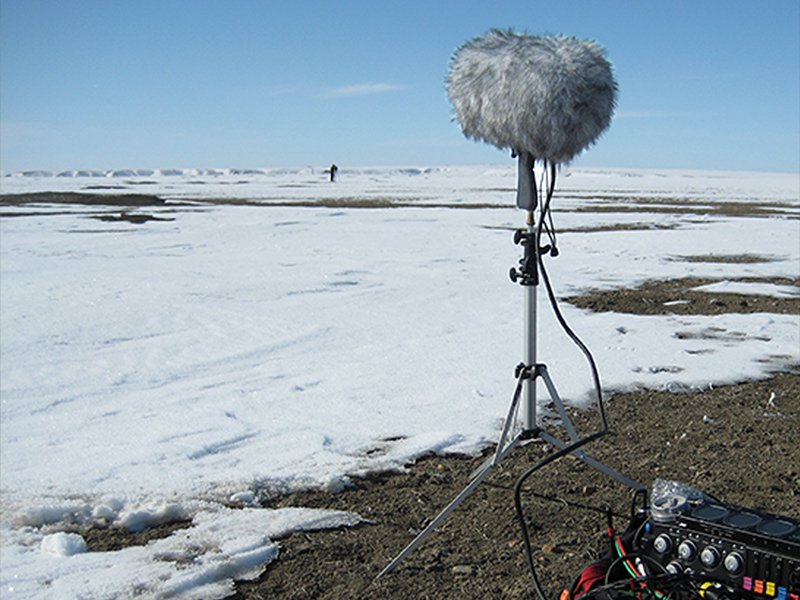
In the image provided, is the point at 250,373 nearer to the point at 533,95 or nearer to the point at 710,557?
the point at 533,95

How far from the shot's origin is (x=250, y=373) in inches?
229

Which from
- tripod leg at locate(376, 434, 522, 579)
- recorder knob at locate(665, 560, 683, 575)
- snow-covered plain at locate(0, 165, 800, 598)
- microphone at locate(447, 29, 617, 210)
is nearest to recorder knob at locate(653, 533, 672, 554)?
recorder knob at locate(665, 560, 683, 575)

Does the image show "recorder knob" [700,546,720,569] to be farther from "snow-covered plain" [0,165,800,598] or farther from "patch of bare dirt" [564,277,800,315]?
"patch of bare dirt" [564,277,800,315]

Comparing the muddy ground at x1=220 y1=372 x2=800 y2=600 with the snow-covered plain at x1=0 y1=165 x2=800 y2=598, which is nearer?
the muddy ground at x1=220 y1=372 x2=800 y2=600

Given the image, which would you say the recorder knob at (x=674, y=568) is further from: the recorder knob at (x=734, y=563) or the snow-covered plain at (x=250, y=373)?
the snow-covered plain at (x=250, y=373)

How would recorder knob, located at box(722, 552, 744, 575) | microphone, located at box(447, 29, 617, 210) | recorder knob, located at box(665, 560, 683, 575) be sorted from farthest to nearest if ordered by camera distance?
microphone, located at box(447, 29, 617, 210) → recorder knob, located at box(665, 560, 683, 575) → recorder knob, located at box(722, 552, 744, 575)

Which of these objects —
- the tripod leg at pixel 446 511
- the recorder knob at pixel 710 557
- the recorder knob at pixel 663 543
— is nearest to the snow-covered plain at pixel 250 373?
the tripod leg at pixel 446 511

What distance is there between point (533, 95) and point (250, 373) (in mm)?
3858

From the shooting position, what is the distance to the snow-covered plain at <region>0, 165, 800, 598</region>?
10.9 ft

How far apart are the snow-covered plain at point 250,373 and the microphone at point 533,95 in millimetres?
1048

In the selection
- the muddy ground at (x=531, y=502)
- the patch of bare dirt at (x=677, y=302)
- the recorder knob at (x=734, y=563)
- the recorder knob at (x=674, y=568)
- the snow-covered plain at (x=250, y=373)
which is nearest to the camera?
the recorder knob at (x=734, y=563)

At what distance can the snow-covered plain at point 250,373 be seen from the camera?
10.9ft

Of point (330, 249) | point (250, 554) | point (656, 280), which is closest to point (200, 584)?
point (250, 554)

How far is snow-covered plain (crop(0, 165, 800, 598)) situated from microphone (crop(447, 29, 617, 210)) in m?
1.05
